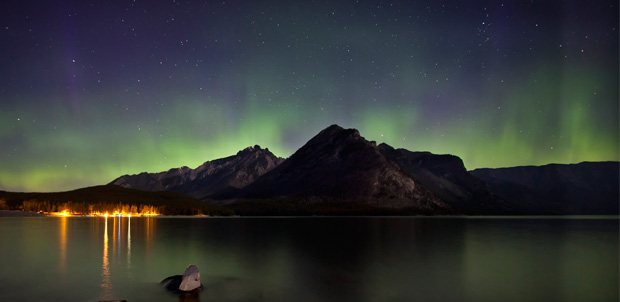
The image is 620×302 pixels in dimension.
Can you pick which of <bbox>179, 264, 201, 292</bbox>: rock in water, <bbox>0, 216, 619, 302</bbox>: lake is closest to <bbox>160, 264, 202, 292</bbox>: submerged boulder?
<bbox>179, 264, 201, 292</bbox>: rock in water

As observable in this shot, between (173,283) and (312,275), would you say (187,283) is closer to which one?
(173,283)

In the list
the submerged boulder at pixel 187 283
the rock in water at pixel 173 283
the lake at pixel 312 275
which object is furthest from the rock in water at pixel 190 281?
the lake at pixel 312 275

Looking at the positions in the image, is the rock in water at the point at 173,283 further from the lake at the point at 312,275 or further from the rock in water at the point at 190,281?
the rock in water at the point at 190,281

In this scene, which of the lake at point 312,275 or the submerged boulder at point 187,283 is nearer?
the submerged boulder at point 187,283

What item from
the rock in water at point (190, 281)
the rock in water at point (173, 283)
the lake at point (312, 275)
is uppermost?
the rock in water at point (190, 281)

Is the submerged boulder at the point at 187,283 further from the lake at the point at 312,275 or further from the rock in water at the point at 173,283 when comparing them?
the lake at the point at 312,275

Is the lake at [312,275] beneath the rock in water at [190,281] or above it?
beneath

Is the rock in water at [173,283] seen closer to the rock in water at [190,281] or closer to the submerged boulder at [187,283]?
the submerged boulder at [187,283]

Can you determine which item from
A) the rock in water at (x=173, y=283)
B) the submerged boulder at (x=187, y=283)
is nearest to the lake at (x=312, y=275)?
the rock in water at (x=173, y=283)

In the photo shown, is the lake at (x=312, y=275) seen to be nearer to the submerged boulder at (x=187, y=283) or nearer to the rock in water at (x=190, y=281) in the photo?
the submerged boulder at (x=187, y=283)

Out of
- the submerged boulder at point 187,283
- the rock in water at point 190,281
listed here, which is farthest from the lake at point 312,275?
the rock in water at point 190,281

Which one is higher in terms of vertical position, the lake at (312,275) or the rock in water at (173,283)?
the rock in water at (173,283)

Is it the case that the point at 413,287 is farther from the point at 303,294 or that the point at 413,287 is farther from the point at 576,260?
the point at 576,260

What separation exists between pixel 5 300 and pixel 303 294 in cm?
2268
